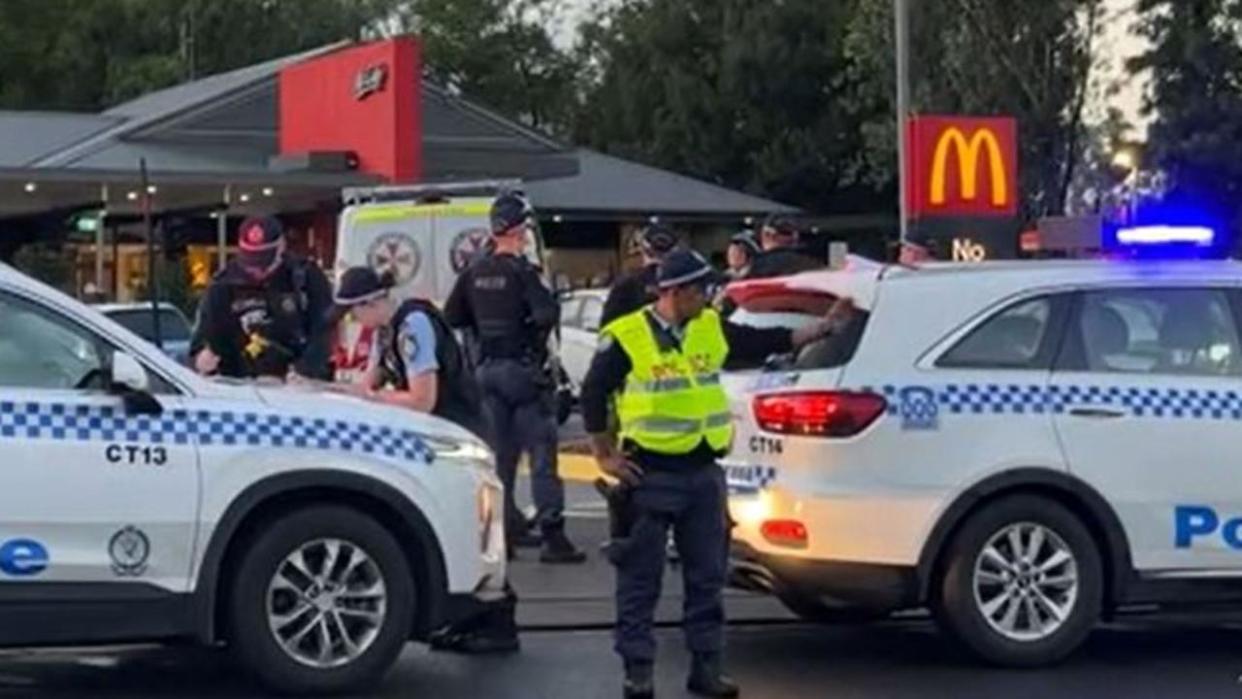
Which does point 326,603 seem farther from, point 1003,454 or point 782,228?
point 782,228

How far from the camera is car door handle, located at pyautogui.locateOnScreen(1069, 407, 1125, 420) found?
927cm

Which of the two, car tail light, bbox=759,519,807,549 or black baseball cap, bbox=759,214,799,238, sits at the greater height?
black baseball cap, bbox=759,214,799,238

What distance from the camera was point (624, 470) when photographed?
8422mm

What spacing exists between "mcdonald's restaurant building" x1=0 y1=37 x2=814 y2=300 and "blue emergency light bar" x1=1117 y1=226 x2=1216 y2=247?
19.9 meters

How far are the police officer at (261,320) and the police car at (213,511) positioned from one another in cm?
216

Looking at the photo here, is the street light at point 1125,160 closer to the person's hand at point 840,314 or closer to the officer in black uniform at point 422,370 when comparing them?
the person's hand at point 840,314

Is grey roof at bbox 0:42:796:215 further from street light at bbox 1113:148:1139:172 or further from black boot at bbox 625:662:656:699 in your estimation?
black boot at bbox 625:662:656:699

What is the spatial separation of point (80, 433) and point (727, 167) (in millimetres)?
47293

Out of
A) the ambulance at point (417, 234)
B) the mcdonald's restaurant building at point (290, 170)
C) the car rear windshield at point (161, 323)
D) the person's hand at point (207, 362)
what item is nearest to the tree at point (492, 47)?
the mcdonald's restaurant building at point (290, 170)

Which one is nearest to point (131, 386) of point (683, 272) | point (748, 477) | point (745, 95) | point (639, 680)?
point (683, 272)

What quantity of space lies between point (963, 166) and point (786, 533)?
3761 mm

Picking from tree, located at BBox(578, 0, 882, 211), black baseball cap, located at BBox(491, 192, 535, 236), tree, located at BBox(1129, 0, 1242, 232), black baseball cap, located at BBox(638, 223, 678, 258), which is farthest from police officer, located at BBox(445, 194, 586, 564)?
tree, located at BBox(578, 0, 882, 211)

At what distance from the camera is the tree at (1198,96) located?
40250 mm

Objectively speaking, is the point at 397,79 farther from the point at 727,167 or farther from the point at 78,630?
the point at 727,167
